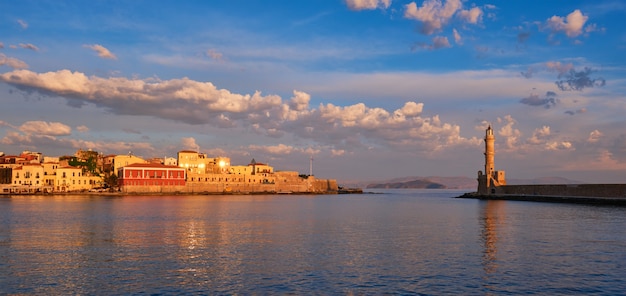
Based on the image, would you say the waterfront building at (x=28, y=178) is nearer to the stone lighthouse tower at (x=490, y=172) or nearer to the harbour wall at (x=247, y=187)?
the harbour wall at (x=247, y=187)

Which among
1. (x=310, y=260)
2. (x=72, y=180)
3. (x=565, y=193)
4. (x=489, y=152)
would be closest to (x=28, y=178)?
(x=72, y=180)

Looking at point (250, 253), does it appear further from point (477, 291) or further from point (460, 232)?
point (460, 232)

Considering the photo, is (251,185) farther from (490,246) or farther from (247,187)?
(490,246)

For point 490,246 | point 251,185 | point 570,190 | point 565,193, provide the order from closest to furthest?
point 490,246 → point 570,190 → point 565,193 → point 251,185

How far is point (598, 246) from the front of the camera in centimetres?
3158

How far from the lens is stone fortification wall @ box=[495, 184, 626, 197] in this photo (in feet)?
281

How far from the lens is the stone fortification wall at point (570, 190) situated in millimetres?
85500

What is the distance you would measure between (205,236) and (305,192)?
134 meters

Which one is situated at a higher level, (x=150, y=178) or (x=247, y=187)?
(x=150, y=178)

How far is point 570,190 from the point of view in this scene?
98.9m

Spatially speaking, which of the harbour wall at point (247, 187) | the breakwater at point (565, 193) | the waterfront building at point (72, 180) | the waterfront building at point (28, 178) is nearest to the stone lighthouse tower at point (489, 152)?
the breakwater at point (565, 193)

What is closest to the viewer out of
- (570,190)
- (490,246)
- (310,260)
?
(310,260)

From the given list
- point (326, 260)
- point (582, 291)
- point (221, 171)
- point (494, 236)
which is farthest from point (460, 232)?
Result: point (221, 171)

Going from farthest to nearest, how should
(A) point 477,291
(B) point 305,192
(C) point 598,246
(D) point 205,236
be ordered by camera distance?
1. (B) point 305,192
2. (D) point 205,236
3. (C) point 598,246
4. (A) point 477,291
